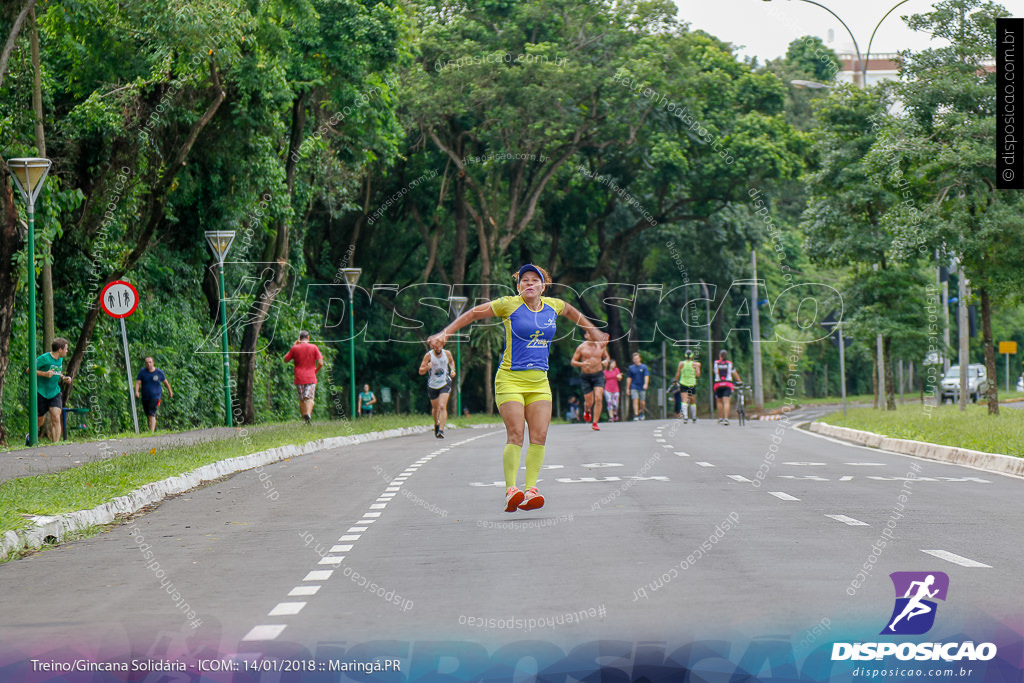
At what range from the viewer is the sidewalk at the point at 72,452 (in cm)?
1692

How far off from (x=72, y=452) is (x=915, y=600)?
15387 mm

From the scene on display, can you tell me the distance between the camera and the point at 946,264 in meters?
28.0

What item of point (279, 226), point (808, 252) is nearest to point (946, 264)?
point (808, 252)

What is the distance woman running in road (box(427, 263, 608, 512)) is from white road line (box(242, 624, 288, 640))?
4.88 m

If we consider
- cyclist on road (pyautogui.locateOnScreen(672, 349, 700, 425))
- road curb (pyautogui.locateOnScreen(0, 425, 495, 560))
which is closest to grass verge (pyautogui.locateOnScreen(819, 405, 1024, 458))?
cyclist on road (pyautogui.locateOnScreen(672, 349, 700, 425))

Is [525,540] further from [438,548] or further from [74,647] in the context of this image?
[74,647]

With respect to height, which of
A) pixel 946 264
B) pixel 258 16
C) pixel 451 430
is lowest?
pixel 451 430

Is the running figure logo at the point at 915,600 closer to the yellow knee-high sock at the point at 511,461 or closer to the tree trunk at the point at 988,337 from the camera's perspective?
the yellow knee-high sock at the point at 511,461

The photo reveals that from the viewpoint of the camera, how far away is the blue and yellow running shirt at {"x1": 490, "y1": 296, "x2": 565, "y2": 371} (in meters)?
11.7

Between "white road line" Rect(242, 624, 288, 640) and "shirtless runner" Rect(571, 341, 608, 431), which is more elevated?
"shirtless runner" Rect(571, 341, 608, 431)

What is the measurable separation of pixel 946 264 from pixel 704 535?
19.7m

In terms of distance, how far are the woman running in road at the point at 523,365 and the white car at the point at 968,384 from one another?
4815 centimetres

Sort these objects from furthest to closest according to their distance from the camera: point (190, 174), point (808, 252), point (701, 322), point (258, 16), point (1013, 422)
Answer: point (701, 322) → point (808, 252) → point (190, 174) → point (258, 16) → point (1013, 422)

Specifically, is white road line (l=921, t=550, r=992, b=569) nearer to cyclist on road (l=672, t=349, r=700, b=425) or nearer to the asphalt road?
the asphalt road
